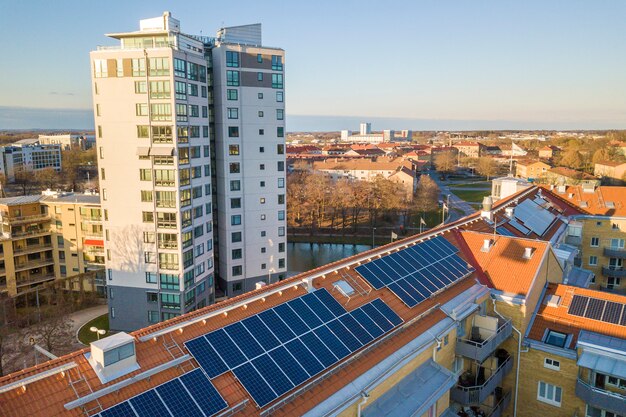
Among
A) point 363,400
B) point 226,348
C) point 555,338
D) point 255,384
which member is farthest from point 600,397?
point 226,348

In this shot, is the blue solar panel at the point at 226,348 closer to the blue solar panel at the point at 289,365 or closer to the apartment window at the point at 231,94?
the blue solar panel at the point at 289,365

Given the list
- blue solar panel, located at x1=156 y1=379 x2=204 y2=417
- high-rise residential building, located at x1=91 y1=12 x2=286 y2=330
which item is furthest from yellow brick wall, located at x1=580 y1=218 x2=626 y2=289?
blue solar panel, located at x1=156 y1=379 x2=204 y2=417

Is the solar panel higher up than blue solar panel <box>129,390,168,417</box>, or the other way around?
blue solar panel <box>129,390,168,417</box>

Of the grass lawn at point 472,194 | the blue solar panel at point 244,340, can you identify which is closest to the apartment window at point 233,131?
the blue solar panel at point 244,340

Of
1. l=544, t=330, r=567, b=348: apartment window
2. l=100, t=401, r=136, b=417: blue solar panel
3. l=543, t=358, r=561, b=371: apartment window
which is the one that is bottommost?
l=543, t=358, r=561, b=371: apartment window

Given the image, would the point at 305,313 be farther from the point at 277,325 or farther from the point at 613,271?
the point at 613,271

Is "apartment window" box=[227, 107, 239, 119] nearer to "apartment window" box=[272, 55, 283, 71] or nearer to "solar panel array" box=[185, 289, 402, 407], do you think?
"apartment window" box=[272, 55, 283, 71]

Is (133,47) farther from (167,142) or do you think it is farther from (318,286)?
(318,286)
